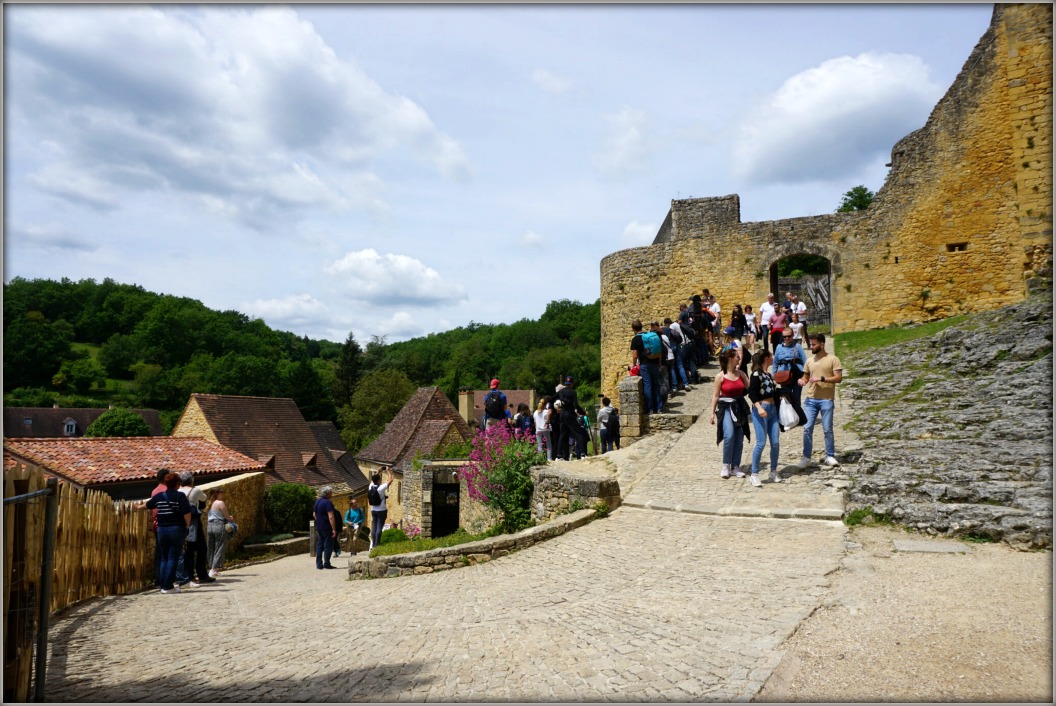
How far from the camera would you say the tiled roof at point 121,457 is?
14852mm

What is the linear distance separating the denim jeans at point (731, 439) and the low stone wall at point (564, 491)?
5.32ft

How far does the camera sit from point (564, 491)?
9414mm

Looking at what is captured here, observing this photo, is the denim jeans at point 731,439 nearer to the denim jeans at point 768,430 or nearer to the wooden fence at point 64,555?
the denim jeans at point 768,430

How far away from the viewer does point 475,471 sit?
→ 11414mm

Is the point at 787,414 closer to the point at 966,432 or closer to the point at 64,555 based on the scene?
the point at 966,432

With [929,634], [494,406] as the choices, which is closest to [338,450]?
[494,406]

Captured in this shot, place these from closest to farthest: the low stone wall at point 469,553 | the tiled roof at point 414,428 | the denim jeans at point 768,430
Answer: the low stone wall at point 469,553
the denim jeans at point 768,430
the tiled roof at point 414,428

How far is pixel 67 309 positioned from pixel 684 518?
99.7m

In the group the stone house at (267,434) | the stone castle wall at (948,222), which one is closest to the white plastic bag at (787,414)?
the stone castle wall at (948,222)

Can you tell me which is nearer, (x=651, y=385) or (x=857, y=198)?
(x=651, y=385)

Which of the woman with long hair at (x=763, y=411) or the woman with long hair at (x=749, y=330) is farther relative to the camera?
the woman with long hair at (x=749, y=330)

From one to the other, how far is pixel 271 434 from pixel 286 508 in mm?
11144

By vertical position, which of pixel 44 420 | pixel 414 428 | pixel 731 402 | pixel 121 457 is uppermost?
pixel 731 402

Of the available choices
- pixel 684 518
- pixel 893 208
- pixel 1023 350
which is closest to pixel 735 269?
pixel 893 208
